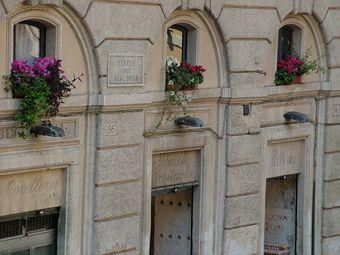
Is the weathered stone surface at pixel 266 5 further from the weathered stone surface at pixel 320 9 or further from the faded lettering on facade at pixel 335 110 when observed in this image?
the faded lettering on facade at pixel 335 110

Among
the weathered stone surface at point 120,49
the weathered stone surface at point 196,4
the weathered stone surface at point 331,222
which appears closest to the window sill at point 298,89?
the weathered stone surface at point 196,4

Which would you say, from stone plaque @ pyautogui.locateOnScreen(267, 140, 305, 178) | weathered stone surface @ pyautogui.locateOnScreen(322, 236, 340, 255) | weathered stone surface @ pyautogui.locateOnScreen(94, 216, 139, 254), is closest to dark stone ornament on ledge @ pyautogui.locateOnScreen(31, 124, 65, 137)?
weathered stone surface @ pyautogui.locateOnScreen(94, 216, 139, 254)

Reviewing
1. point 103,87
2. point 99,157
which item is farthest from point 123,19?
point 99,157

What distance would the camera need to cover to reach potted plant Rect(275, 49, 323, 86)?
19.3 metres

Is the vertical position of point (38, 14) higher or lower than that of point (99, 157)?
higher

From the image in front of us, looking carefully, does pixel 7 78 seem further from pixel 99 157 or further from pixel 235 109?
pixel 235 109

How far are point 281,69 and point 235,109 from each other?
161cm

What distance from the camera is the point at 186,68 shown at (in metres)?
17.3

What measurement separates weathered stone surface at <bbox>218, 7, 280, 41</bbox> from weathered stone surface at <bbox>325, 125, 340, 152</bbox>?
277cm

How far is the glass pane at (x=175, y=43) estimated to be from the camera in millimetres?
17375

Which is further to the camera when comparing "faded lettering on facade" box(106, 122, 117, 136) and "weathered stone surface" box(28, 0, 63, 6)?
"faded lettering on facade" box(106, 122, 117, 136)

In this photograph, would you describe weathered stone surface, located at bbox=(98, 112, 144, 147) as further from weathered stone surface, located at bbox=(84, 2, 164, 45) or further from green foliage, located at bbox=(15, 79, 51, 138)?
green foliage, located at bbox=(15, 79, 51, 138)

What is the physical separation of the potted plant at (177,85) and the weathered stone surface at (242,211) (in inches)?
83.4

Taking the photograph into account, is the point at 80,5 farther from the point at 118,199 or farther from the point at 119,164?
the point at 118,199
